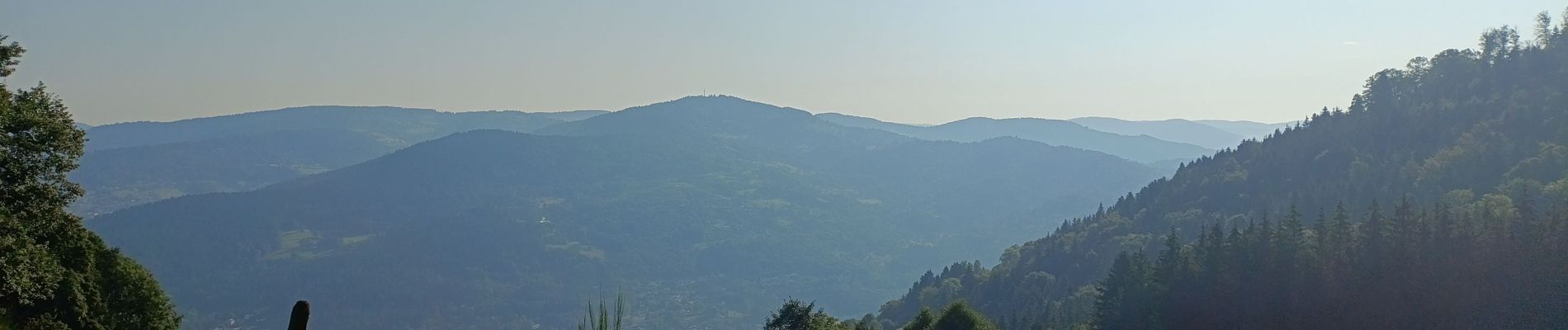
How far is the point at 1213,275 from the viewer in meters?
81.5

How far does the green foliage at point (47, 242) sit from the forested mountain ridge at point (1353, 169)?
312 feet

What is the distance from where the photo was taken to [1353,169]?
136m

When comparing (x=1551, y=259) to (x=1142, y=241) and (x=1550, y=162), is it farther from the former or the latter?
(x=1142, y=241)

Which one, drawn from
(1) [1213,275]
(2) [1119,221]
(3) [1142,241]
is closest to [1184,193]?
(2) [1119,221]

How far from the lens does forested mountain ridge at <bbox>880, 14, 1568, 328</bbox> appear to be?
4764 inches

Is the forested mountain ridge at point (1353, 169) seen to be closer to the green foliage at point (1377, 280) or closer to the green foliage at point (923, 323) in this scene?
the green foliage at point (1377, 280)

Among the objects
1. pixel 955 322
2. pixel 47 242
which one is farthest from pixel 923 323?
pixel 47 242

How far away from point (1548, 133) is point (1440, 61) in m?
41.8

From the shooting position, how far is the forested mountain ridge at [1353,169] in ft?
397

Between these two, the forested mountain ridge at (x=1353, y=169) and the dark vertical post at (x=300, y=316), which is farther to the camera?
the forested mountain ridge at (x=1353, y=169)

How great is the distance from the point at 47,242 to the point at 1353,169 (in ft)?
483

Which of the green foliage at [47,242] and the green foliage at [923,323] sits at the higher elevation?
the green foliage at [47,242]

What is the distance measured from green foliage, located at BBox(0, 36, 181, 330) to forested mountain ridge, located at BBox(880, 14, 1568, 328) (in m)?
95.0

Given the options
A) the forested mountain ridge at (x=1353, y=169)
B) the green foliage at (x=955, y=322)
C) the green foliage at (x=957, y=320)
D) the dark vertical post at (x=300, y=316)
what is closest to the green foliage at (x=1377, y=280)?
the forested mountain ridge at (x=1353, y=169)
